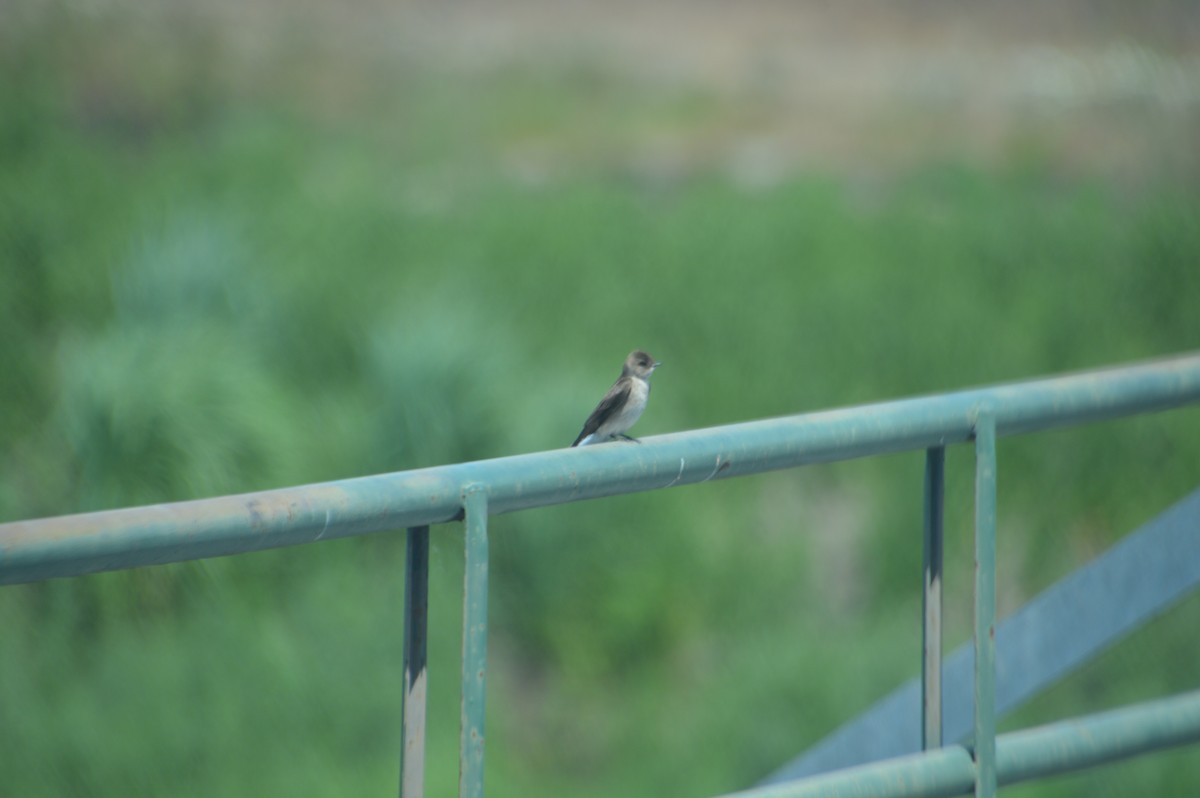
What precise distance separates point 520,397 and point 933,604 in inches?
227

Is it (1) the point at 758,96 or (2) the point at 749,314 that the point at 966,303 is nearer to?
(2) the point at 749,314

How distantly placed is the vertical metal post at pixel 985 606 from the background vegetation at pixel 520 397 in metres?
1.89

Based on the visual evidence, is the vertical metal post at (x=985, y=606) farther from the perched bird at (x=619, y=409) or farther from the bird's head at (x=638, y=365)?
the bird's head at (x=638, y=365)

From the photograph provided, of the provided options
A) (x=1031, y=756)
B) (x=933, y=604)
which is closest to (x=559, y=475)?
(x=933, y=604)

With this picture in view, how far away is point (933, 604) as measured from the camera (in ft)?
5.44

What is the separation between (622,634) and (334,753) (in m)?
1.95

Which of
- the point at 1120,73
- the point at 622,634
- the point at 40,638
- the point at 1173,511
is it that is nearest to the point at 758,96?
the point at 1120,73

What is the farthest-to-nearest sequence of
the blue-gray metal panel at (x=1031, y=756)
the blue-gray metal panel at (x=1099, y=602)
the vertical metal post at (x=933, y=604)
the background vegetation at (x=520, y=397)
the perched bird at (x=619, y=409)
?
the background vegetation at (x=520, y=397) → the perched bird at (x=619, y=409) → the blue-gray metal panel at (x=1099, y=602) → the vertical metal post at (x=933, y=604) → the blue-gray metal panel at (x=1031, y=756)

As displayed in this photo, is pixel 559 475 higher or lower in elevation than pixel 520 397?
lower

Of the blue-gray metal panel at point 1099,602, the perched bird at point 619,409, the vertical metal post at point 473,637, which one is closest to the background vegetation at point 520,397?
the perched bird at point 619,409

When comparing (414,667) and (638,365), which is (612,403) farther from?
(414,667)

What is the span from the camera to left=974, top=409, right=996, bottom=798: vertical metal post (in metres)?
1.62

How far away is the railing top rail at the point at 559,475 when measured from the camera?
115 centimetres

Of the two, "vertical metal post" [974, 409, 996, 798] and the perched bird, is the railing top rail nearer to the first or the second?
"vertical metal post" [974, 409, 996, 798]
